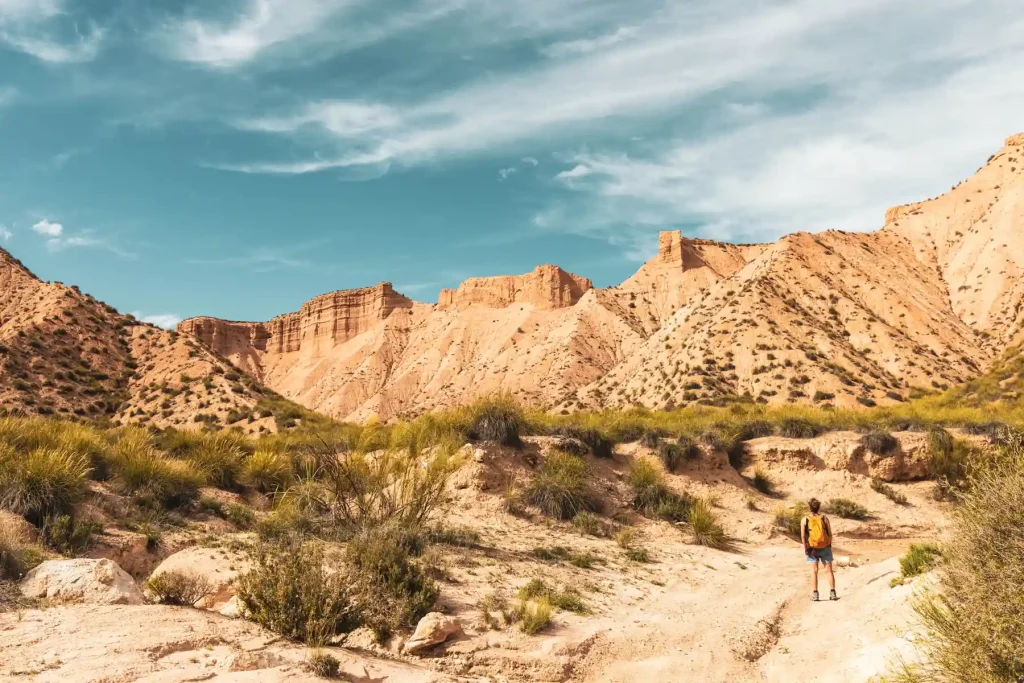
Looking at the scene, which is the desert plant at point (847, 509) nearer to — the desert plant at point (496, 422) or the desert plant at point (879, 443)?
the desert plant at point (879, 443)

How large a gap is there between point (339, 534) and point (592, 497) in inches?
318

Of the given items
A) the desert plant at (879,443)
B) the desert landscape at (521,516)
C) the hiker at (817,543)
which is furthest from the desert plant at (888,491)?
the hiker at (817,543)

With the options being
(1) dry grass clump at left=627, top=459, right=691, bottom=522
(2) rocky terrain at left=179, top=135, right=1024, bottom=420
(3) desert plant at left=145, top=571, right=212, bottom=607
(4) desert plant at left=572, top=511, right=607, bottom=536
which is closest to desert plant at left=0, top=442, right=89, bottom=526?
(3) desert plant at left=145, top=571, right=212, bottom=607

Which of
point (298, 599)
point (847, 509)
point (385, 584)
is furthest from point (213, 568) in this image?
point (847, 509)

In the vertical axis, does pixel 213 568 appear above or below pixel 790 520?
above

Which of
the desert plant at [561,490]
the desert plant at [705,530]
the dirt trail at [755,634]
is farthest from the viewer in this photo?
the desert plant at [705,530]

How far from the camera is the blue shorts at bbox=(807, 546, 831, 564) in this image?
12.3 m

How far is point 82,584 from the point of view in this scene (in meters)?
8.64

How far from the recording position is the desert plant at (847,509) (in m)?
21.1

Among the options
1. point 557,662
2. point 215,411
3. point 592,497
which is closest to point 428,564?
point 557,662

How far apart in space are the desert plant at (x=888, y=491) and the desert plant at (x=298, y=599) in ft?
61.1

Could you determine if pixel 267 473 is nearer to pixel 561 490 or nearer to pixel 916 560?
pixel 561 490

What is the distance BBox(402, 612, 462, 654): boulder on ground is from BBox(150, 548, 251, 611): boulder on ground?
2368 mm

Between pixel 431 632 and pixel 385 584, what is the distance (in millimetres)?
1020
